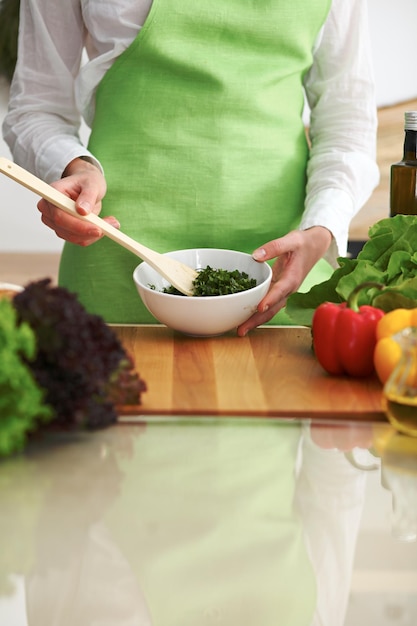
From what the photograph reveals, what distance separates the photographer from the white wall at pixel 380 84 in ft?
11.6

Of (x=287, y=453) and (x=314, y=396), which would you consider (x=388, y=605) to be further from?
(x=314, y=396)

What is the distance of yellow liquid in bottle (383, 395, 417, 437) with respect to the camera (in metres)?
0.93

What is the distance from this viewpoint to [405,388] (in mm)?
931

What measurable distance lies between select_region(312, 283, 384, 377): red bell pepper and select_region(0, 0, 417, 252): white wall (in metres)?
2.64

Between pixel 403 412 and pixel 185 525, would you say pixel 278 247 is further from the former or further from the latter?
pixel 185 525

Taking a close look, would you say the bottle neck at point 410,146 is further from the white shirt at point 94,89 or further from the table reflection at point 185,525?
the table reflection at point 185,525

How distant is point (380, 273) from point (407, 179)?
0.23 m

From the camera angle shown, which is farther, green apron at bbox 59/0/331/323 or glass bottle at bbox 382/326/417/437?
green apron at bbox 59/0/331/323

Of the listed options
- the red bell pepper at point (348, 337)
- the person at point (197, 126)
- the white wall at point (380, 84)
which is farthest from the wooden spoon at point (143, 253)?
the white wall at point (380, 84)

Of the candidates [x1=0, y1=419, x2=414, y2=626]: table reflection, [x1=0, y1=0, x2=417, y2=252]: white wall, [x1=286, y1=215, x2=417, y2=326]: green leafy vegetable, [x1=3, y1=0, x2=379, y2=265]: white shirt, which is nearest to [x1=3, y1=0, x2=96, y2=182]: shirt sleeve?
[x1=3, y1=0, x2=379, y2=265]: white shirt

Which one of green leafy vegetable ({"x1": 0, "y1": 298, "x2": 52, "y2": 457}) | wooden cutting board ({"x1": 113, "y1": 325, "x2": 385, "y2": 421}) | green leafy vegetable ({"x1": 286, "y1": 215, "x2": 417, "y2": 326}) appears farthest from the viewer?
green leafy vegetable ({"x1": 286, "y1": 215, "x2": 417, "y2": 326})

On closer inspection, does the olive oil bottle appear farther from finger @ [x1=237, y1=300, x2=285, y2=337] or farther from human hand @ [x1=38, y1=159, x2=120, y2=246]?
human hand @ [x1=38, y1=159, x2=120, y2=246]

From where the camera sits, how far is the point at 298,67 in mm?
1524

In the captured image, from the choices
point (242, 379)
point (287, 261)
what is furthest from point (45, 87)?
point (242, 379)
